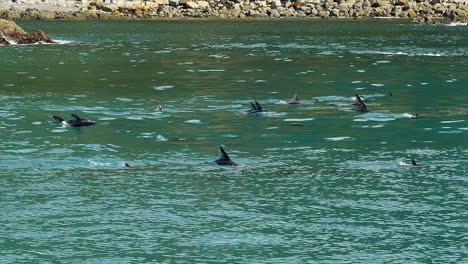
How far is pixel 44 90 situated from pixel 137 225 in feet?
70.4

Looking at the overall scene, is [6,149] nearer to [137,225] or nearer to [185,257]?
[137,225]

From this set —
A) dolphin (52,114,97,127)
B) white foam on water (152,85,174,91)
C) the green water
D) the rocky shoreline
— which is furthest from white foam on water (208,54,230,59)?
the rocky shoreline

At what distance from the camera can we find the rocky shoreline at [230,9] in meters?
130

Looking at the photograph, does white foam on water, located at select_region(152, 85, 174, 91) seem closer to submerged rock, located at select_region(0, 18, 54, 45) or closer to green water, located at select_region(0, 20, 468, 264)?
green water, located at select_region(0, 20, 468, 264)

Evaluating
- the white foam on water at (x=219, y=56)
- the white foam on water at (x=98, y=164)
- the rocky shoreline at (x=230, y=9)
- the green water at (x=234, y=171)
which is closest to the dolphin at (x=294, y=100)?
the green water at (x=234, y=171)

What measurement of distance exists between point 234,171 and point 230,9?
402 feet

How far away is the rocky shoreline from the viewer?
427 feet

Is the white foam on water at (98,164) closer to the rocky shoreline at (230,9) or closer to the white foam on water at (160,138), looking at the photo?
the white foam on water at (160,138)

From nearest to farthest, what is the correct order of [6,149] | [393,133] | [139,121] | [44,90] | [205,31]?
[6,149], [393,133], [139,121], [44,90], [205,31]

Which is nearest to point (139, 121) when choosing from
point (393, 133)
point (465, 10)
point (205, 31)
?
point (393, 133)

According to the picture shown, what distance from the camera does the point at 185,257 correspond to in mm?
13352

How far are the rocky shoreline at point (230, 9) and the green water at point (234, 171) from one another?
90849mm

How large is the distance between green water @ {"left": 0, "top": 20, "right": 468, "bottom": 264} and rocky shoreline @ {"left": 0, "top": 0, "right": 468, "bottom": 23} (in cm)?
9085

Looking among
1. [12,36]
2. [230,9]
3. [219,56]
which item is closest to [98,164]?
[219,56]
